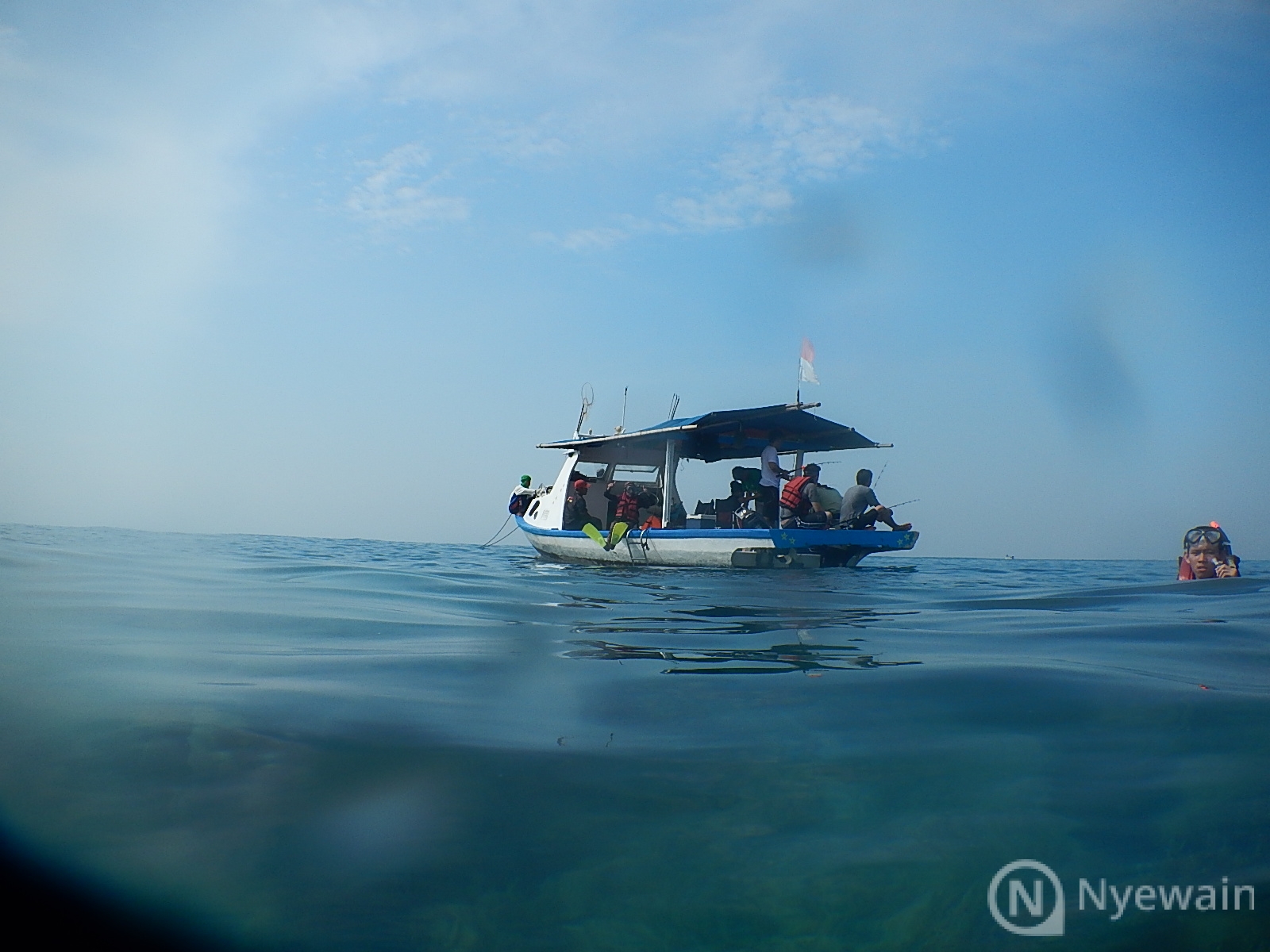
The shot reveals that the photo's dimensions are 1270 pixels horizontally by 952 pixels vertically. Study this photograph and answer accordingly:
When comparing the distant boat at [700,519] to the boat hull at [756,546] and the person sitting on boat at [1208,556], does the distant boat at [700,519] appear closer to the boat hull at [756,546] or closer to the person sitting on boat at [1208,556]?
the boat hull at [756,546]

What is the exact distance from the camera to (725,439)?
49.9 ft

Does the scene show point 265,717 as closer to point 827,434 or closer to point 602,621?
point 602,621

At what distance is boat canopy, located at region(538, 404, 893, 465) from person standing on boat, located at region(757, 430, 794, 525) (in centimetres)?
74

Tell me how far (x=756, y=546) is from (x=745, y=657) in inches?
329

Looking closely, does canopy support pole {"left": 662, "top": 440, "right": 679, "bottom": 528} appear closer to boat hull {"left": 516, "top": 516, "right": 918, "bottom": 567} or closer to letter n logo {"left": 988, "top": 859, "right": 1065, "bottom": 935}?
boat hull {"left": 516, "top": 516, "right": 918, "bottom": 567}

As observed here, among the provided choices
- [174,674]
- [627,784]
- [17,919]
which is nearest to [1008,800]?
[627,784]

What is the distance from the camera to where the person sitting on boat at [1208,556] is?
912cm

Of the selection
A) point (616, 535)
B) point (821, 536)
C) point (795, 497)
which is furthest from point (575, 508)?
point (821, 536)

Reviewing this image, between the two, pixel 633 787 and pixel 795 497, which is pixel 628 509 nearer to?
pixel 795 497

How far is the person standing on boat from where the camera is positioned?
13.8 metres

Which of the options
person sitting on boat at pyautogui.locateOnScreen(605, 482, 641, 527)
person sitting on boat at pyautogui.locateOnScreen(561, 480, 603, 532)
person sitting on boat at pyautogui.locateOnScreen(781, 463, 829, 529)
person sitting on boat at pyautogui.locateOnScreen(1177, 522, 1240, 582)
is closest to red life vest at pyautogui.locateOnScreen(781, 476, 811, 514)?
person sitting on boat at pyautogui.locateOnScreen(781, 463, 829, 529)

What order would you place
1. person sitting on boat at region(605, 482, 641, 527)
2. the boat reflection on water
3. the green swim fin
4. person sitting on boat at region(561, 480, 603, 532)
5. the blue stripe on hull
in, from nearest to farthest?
the boat reflection on water, the blue stripe on hull, the green swim fin, person sitting on boat at region(605, 482, 641, 527), person sitting on boat at region(561, 480, 603, 532)

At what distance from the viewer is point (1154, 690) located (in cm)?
298

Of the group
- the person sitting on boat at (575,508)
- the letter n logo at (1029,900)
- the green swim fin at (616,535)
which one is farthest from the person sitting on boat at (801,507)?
the letter n logo at (1029,900)
